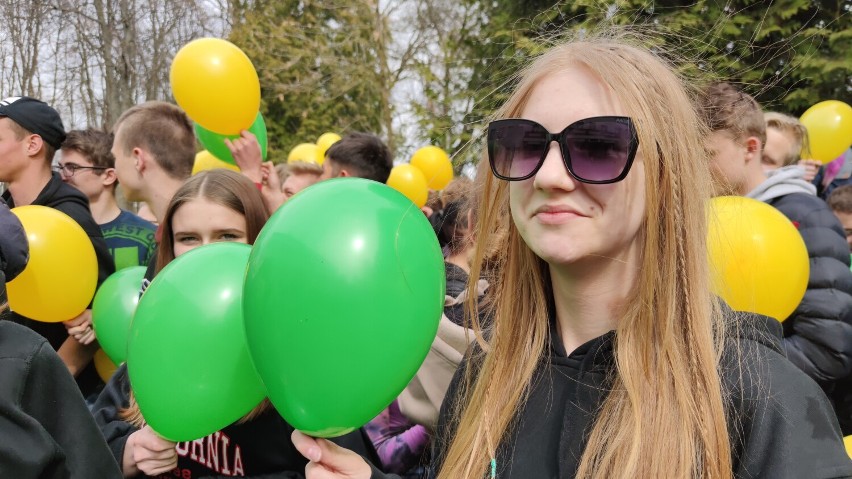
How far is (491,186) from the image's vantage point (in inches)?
61.2

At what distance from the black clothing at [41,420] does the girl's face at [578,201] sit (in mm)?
1182

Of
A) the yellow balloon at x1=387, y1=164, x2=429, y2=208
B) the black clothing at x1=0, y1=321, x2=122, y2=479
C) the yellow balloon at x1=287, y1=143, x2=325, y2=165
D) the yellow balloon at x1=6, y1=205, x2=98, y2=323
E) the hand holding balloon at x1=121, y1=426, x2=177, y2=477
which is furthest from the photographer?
the yellow balloon at x1=287, y1=143, x2=325, y2=165

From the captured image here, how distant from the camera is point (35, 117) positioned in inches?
135

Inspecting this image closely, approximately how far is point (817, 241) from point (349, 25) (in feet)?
45.2

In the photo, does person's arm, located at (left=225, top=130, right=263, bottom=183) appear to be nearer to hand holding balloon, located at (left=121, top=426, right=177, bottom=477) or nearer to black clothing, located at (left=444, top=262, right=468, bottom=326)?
black clothing, located at (left=444, top=262, right=468, bottom=326)

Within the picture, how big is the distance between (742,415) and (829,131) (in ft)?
18.5

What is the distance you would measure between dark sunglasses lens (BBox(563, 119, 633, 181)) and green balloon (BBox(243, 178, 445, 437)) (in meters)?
0.36

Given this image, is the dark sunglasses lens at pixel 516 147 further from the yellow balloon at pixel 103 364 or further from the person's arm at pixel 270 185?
the person's arm at pixel 270 185

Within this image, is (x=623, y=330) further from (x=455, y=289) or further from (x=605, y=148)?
(x=455, y=289)

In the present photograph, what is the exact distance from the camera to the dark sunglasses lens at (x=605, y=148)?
1199mm

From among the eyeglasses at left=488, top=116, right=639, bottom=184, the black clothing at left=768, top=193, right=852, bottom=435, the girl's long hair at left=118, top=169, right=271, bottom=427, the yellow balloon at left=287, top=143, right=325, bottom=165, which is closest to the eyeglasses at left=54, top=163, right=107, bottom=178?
the girl's long hair at left=118, top=169, right=271, bottom=427

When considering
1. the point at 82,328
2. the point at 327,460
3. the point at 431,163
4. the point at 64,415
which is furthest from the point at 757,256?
the point at 431,163

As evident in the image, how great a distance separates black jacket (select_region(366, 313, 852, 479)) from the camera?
105cm

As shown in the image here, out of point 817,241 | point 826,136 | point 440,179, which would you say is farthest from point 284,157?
point 817,241
